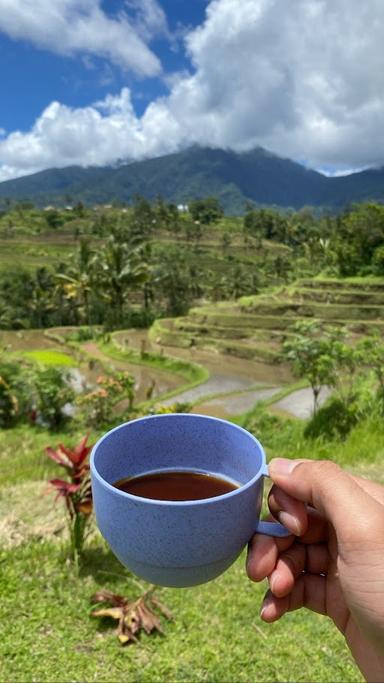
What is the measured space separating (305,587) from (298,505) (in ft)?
1.55

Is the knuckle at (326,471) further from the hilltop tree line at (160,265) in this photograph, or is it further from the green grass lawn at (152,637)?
the hilltop tree line at (160,265)

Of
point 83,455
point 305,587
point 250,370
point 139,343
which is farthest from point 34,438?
point 139,343

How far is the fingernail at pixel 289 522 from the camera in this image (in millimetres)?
978

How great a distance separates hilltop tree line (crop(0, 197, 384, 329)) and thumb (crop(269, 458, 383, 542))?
2482cm

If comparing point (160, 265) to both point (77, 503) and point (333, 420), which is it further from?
point (77, 503)

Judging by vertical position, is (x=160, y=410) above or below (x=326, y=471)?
below

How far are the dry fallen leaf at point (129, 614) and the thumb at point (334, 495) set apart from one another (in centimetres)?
177

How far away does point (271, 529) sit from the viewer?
1.03 metres

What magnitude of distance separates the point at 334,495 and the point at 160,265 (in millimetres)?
34778

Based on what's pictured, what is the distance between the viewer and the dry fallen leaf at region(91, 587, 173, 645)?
7.59 feet

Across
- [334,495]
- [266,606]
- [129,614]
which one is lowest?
[129,614]

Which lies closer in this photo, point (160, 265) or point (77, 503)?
point (77, 503)

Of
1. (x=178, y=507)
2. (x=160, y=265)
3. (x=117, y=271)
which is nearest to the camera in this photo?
(x=178, y=507)

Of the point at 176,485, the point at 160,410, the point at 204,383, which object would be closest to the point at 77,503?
the point at 176,485
